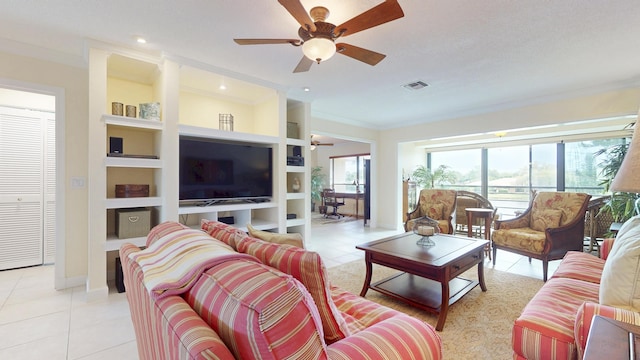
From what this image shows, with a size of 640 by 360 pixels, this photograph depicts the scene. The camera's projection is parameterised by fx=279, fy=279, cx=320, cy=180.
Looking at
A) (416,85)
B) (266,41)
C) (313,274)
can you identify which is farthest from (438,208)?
(313,274)

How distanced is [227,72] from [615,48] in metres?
4.03

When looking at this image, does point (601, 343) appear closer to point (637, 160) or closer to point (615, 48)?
point (637, 160)

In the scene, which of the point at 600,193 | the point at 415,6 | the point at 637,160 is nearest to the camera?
the point at 637,160

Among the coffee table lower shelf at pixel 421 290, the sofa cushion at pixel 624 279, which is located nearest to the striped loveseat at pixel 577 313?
the sofa cushion at pixel 624 279

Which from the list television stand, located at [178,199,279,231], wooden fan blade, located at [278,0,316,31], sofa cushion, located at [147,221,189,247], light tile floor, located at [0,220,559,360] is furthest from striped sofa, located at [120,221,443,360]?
television stand, located at [178,199,279,231]

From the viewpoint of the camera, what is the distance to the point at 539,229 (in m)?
3.51

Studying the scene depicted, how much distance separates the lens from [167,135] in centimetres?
300

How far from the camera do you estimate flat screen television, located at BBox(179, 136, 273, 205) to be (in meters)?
3.27

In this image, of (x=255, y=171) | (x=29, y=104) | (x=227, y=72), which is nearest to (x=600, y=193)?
(x=255, y=171)

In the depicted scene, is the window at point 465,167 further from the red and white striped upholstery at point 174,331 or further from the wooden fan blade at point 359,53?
the red and white striped upholstery at point 174,331

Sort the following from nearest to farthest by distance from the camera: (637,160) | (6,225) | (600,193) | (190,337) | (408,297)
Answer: (190,337)
(637,160)
(408,297)
(6,225)
(600,193)

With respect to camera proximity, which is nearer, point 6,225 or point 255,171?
point 6,225

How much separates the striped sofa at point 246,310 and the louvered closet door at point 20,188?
328 centimetres

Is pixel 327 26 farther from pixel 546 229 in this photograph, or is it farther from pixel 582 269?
pixel 546 229
